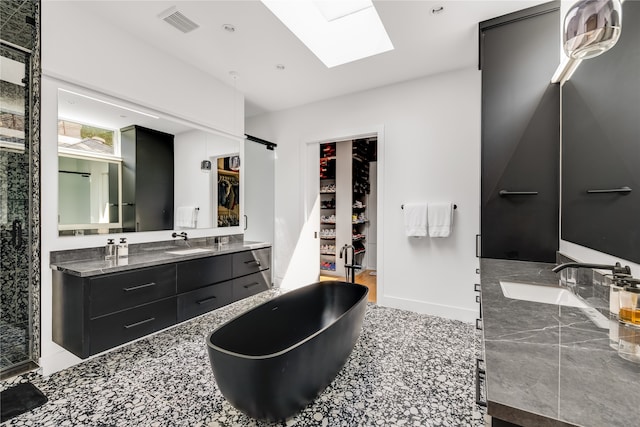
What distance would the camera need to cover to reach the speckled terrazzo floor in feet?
5.38

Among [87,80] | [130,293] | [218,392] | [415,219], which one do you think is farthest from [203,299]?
[415,219]

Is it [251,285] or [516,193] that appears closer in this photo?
[516,193]

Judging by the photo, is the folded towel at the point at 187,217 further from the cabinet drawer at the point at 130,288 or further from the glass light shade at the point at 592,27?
the glass light shade at the point at 592,27

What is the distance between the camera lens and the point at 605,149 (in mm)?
1396

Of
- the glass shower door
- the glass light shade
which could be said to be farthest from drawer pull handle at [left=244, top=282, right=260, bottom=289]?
the glass light shade

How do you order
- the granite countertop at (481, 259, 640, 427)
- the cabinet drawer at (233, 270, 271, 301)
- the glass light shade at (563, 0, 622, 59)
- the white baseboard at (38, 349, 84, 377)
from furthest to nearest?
1. the cabinet drawer at (233, 270, 271, 301)
2. the white baseboard at (38, 349, 84, 377)
3. the glass light shade at (563, 0, 622, 59)
4. the granite countertop at (481, 259, 640, 427)

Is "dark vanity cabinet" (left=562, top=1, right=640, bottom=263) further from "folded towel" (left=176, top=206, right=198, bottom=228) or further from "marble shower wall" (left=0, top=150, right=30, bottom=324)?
"marble shower wall" (left=0, top=150, right=30, bottom=324)

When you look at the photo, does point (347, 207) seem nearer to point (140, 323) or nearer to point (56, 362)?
point (140, 323)

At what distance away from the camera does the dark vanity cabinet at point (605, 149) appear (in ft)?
3.80

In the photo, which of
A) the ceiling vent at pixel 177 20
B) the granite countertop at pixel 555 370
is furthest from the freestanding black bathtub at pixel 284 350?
the ceiling vent at pixel 177 20

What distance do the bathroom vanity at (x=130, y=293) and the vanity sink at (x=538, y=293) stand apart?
2448 mm

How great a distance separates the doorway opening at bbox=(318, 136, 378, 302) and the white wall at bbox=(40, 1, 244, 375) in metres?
2.57

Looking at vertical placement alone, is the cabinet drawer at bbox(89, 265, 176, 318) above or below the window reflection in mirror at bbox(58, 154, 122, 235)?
below

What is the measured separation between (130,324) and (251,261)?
133cm
